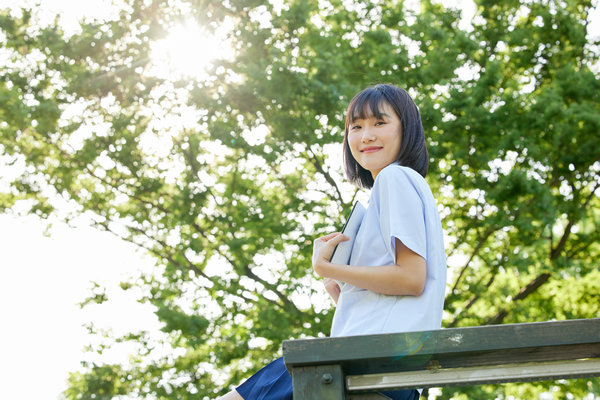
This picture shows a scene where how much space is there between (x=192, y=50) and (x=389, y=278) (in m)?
7.86

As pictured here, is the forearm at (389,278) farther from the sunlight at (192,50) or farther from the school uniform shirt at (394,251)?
the sunlight at (192,50)

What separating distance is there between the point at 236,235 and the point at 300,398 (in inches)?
296

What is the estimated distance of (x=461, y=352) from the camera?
1383mm

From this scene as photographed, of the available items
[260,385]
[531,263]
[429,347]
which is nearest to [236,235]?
[531,263]

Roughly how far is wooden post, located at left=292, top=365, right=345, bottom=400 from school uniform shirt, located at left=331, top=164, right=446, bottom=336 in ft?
0.91

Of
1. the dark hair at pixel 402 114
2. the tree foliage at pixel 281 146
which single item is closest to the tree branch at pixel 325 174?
the tree foliage at pixel 281 146

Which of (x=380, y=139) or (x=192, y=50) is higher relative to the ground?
(x=192, y=50)

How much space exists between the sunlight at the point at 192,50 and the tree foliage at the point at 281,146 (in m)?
0.12

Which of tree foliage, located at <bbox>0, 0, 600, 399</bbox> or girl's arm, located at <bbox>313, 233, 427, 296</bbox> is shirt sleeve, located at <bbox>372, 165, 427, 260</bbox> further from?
tree foliage, located at <bbox>0, 0, 600, 399</bbox>

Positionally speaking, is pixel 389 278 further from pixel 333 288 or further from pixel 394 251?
pixel 333 288

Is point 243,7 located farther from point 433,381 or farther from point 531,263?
point 433,381

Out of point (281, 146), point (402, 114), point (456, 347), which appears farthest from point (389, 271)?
point (281, 146)

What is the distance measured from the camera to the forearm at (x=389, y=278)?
1694 mm

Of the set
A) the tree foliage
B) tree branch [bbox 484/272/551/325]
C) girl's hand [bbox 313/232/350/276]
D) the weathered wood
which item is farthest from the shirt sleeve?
tree branch [bbox 484/272/551/325]
